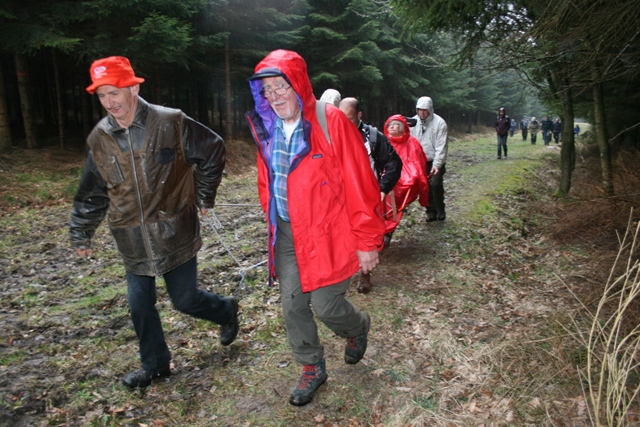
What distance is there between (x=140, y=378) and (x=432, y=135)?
252 inches

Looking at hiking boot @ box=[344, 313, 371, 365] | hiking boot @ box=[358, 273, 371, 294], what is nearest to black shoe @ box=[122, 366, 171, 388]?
hiking boot @ box=[344, 313, 371, 365]

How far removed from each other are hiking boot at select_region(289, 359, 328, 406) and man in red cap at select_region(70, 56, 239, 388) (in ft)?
3.24

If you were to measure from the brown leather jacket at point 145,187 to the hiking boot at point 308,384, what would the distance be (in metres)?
1.27

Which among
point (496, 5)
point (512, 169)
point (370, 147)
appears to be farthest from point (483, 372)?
point (512, 169)

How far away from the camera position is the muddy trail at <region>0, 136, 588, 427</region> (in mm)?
3547

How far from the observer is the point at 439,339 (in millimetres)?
4637

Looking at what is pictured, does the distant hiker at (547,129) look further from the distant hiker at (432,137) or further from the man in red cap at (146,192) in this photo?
the man in red cap at (146,192)

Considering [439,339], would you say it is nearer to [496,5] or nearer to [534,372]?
[534,372]

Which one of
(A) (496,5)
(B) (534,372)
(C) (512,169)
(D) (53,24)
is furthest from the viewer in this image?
(C) (512,169)

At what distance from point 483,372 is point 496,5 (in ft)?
17.8

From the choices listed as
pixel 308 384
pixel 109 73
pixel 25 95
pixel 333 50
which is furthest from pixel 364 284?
pixel 333 50

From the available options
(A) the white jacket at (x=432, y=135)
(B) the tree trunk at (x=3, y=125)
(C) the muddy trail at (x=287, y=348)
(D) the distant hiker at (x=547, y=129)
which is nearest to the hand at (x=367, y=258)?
(C) the muddy trail at (x=287, y=348)

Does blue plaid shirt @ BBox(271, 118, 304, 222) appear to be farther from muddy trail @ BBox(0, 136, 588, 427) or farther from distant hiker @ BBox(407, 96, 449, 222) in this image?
distant hiker @ BBox(407, 96, 449, 222)

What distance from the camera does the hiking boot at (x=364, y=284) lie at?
18.8 feet
